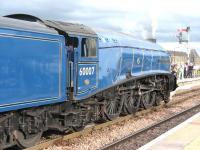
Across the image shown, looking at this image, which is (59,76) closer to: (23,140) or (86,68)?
(86,68)

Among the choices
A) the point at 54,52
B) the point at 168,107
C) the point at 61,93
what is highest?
the point at 54,52

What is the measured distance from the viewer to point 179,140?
11.0 m

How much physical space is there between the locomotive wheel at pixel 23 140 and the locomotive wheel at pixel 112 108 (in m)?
4.04

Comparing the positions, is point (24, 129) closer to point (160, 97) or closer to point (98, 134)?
point (98, 134)

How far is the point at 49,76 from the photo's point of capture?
1048 cm

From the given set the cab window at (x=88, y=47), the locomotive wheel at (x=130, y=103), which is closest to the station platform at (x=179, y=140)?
the cab window at (x=88, y=47)

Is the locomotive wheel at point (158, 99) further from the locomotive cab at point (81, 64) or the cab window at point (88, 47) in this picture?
the cab window at point (88, 47)

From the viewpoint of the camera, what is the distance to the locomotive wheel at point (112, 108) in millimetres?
14742

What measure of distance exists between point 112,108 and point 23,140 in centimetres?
519

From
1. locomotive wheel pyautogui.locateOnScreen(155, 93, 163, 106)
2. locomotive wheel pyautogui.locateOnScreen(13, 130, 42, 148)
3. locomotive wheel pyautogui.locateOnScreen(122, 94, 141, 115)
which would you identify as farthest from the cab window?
locomotive wheel pyautogui.locateOnScreen(155, 93, 163, 106)

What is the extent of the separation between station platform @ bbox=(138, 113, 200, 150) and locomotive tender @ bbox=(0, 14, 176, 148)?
2358mm

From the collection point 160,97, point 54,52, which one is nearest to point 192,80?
point 160,97

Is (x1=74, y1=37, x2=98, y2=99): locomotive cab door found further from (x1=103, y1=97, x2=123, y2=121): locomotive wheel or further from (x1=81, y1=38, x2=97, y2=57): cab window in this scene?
(x1=103, y1=97, x2=123, y2=121): locomotive wheel

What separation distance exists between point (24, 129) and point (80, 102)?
2516 millimetres
